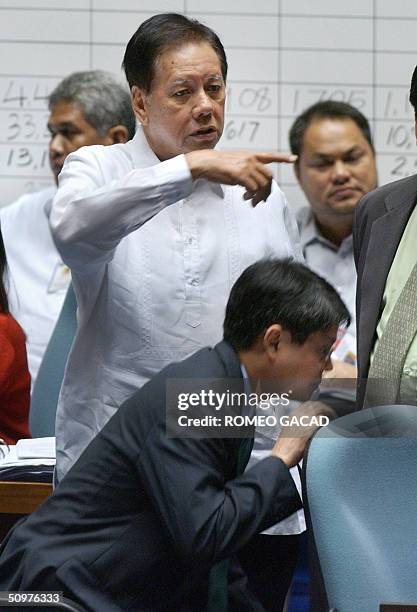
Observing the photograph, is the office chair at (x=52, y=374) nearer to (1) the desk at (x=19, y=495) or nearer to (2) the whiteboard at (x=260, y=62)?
(1) the desk at (x=19, y=495)

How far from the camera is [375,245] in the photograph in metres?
2.37

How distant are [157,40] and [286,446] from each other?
0.81 metres

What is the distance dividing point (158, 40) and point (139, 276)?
44 centimetres

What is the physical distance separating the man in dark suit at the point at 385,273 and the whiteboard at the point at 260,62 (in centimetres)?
155

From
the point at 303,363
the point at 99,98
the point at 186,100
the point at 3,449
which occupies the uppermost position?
the point at 186,100

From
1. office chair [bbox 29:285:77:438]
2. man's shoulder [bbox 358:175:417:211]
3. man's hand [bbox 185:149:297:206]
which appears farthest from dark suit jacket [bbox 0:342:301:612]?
office chair [bbox 29:285:77:438]

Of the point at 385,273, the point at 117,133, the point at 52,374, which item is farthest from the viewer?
the point at 117,133

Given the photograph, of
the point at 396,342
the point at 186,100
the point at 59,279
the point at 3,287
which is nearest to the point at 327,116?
the point at 59,279

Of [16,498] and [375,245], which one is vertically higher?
[375,245]

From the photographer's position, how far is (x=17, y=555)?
197 cm

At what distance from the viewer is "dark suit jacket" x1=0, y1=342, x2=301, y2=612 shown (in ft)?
6.23

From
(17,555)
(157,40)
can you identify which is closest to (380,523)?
(17,555)

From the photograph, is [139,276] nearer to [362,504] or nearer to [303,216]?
[362,504]

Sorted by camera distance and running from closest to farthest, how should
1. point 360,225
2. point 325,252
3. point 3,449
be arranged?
point 360,225 → point 3,449 → point 325,252
